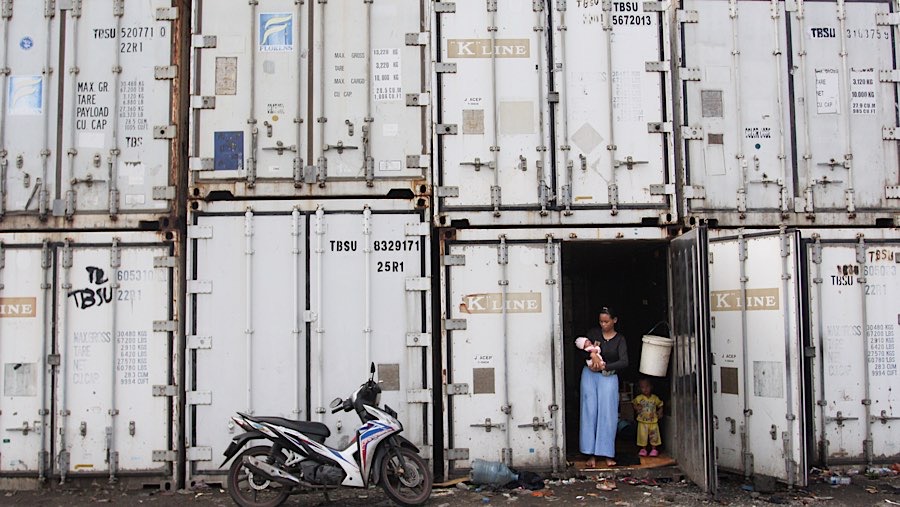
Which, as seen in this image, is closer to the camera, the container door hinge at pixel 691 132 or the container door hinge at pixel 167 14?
the container door hinge at pixel 167 14

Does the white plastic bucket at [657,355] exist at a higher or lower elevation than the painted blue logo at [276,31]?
lower

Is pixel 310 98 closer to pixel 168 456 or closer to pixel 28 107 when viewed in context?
pixel 28 107

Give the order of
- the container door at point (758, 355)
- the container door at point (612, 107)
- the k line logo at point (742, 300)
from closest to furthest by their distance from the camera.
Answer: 1. the container door at point (758, 355)
2. the k line logo at point (742, 300)
3. the container door at point (612, 107)

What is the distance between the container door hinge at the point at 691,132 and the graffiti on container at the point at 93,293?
20.7ft

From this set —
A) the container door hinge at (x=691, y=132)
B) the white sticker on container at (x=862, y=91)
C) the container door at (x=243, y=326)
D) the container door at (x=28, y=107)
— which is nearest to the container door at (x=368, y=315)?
the container door at (x=243, y=326)

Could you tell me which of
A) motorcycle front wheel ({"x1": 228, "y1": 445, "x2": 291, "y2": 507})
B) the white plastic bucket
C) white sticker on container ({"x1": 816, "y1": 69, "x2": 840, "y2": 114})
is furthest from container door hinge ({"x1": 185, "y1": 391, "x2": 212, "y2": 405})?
white sticker on container ({"x1": 816, "y1": 69, "x2": 840, "y2": 114})

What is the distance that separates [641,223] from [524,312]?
5.20 ft

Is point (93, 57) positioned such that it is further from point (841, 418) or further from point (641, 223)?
point (841, 418)

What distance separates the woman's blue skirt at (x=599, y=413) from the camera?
27.8 feet

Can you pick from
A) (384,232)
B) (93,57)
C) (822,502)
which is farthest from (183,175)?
(822,502)

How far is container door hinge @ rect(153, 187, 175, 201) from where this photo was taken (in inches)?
329

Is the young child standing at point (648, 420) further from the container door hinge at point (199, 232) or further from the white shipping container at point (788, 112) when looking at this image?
the container door hinge at point (199, 232)

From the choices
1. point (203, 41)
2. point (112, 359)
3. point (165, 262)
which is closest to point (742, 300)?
point (165, 262)

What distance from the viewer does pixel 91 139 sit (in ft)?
27.7
